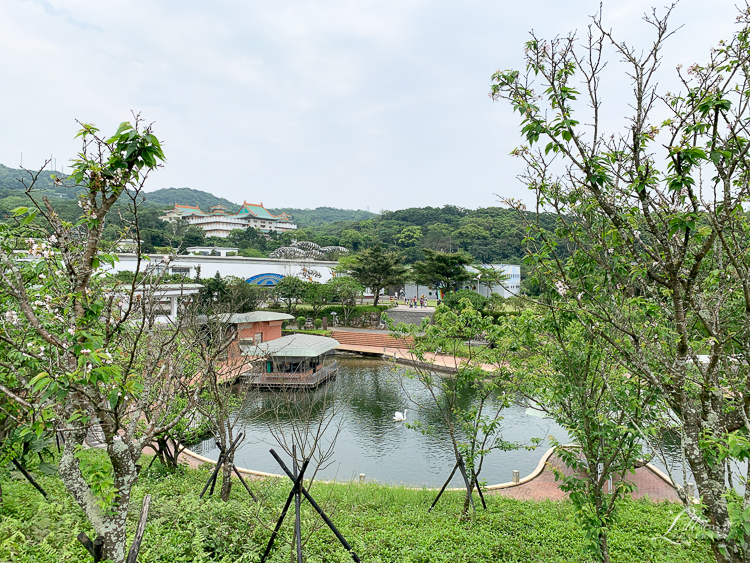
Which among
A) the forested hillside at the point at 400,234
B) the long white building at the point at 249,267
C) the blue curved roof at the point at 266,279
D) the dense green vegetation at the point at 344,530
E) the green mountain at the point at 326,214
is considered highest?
the green mountain at the point at 326,214

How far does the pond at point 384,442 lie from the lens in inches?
349

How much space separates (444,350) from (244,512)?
363cm

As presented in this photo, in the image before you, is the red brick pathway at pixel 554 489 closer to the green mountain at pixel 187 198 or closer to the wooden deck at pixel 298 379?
the wooden deck at pixel 298 379

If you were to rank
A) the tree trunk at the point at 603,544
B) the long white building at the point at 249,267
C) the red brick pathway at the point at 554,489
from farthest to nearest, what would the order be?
the long white building at the point at 249,267
the red brick pathway at the point at 554,489
the tree trunk at the point at 603,544

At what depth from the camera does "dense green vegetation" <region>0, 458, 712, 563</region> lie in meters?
4.00

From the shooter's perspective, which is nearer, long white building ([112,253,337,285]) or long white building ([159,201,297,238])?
long white building ([112,253,337,285])

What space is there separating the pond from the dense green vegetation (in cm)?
148

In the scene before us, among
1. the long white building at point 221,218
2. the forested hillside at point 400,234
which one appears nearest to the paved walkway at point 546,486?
the forested hillside at point 400,234

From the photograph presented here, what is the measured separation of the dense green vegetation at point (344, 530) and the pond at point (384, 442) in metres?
Answer: 1.48

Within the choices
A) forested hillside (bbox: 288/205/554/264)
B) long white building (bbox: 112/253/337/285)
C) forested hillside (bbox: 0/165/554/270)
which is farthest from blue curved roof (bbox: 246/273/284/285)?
forested hillside (bbox: 288/205/554/264)

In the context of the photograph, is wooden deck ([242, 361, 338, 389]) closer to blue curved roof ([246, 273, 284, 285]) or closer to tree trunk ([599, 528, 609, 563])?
tree trunk ([599, 528, 609, 563])

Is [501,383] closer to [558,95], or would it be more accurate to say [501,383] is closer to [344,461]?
[558,95]

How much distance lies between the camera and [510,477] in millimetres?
8852

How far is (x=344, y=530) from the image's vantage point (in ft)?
16.6
